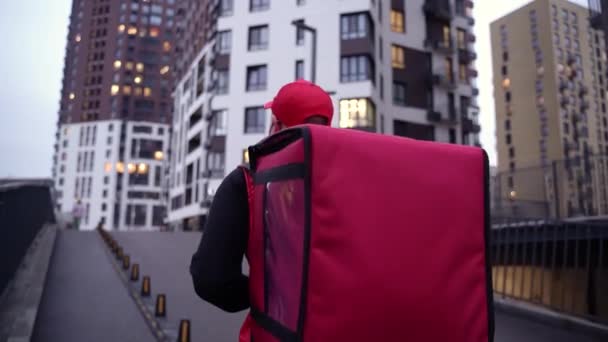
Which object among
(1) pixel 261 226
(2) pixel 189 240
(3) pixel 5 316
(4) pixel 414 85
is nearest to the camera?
(1) pixel 261 226

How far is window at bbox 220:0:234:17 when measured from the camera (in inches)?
1690

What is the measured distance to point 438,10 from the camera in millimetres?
43688

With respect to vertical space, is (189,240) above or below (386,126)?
below

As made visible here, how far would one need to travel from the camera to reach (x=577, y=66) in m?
77.4

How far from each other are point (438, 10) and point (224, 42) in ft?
61.2

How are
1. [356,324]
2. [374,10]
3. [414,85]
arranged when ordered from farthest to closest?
[414,85] → [374,10] → [356,324]

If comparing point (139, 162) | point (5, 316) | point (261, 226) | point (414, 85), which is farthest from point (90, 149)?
point (261, 226)

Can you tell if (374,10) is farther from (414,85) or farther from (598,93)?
(598,93)

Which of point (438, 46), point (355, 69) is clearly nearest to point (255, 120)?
point (355, 69)

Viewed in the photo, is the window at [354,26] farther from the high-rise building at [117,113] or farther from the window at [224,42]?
the high-rise building at [117,113]

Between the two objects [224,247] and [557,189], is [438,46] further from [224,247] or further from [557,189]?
[224,247]

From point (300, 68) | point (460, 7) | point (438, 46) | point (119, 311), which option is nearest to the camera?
point (119, 311)

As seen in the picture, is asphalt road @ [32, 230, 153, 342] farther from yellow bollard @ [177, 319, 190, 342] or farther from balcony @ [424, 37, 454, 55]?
balcony @ [424, 37, 454, 55]

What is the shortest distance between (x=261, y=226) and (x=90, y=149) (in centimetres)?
12225
